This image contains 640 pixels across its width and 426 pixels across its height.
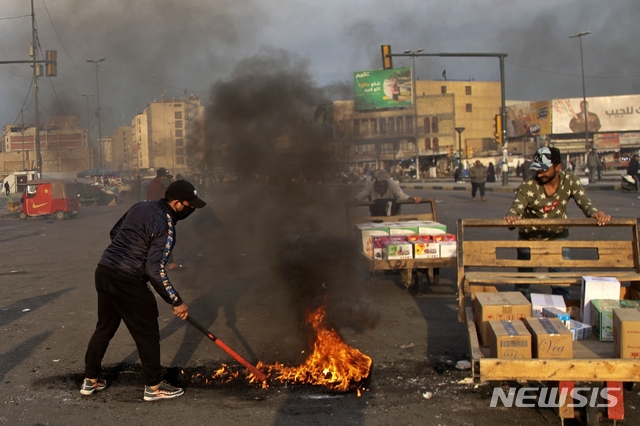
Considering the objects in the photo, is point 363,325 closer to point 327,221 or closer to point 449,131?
point 327,221

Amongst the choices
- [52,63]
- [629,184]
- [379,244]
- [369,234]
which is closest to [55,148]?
[52,63]

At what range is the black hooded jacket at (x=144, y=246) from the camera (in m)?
4.01


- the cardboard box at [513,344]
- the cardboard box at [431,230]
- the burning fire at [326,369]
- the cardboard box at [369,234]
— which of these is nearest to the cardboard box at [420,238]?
the cardboard box at [431,230]

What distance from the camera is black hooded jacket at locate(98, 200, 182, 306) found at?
401 centimetres

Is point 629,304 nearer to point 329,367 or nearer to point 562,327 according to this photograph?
point 562,327

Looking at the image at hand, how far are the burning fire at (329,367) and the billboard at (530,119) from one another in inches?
2287

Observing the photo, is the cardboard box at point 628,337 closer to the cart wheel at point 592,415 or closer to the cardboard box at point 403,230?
the cart wheel at point 592,415

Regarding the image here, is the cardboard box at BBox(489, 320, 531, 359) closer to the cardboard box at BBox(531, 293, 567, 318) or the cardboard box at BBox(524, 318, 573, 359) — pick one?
the cardboard box at BBox(524, 318, 573, 359)

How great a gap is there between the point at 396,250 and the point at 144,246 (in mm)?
3337

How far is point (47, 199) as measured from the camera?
22.7 meters

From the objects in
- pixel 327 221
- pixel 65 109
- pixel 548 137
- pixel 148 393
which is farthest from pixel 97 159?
pixel 148 393

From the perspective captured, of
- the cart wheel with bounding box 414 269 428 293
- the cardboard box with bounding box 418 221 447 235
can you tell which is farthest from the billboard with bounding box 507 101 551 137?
the cardboard box with bounding box 418 221 447 235

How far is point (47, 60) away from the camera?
65.8ft

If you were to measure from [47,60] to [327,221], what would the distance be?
13275 mm
